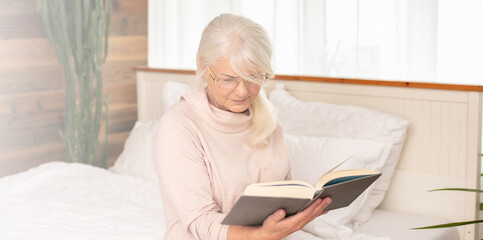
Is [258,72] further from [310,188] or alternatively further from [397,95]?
[397,95]

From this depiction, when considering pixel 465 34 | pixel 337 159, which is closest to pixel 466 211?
pixel 337 159

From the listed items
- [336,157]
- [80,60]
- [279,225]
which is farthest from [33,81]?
[279,225]

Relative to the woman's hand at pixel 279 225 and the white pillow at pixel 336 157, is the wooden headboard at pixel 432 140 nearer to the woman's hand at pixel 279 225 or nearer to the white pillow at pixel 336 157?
the white pillow at pixel 336 157

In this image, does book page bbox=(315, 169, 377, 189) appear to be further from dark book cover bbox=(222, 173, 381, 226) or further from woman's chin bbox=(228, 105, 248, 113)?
woman's chin bbox=(228, 105, 248, 113)

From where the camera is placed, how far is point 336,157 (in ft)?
7.03

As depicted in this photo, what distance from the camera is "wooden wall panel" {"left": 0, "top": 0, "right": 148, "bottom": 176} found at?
2998 mm

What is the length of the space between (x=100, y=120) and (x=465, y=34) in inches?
84.1

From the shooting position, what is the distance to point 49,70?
3.15 meters

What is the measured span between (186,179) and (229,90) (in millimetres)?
254

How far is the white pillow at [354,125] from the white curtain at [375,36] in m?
0.31

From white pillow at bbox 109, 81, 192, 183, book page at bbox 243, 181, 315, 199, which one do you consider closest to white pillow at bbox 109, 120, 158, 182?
white pillow at bbox 109, 81, 192, 183

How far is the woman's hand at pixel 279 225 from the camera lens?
48.7 inches

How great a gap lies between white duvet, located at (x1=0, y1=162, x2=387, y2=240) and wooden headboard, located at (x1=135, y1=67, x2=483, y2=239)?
425mm

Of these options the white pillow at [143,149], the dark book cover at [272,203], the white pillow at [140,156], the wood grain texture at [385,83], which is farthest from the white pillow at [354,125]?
the dark book cover at [272,203]
